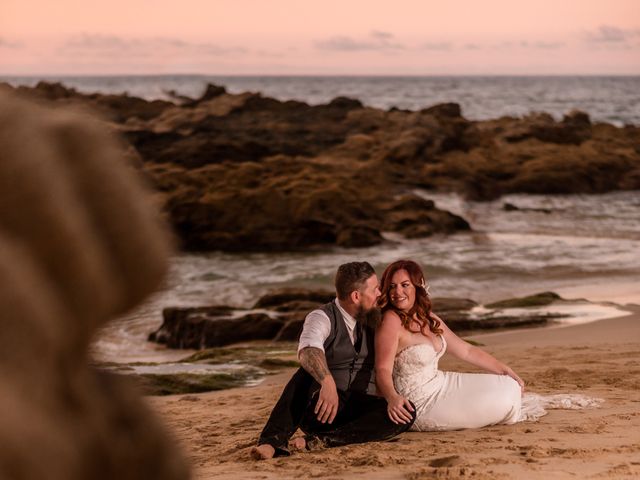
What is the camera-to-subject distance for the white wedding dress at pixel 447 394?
6.25 metres

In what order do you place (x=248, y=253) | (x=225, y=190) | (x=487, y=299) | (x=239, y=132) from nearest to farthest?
(x=487, y=299)
(x=248, y=253)
(x=225, y=190)
(x=239, y=132)

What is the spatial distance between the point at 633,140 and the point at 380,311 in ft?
122

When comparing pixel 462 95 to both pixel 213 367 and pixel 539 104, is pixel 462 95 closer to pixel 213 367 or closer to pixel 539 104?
pixel 539 104

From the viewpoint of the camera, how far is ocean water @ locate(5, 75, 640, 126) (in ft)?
261

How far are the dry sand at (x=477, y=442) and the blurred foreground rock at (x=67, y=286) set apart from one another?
2.96m

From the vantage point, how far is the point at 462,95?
10025 cm

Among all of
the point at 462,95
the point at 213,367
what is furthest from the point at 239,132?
the point at 462,95

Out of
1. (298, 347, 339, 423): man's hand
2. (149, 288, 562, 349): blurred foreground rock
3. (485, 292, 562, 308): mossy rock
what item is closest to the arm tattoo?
(298, 347, 339, 423): man's hand

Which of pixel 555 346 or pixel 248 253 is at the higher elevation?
pixel 555 346

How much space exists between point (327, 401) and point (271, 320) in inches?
340

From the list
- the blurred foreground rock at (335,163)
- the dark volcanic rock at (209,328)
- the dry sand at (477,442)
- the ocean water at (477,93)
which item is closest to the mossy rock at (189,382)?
the dry sand at (477,442)

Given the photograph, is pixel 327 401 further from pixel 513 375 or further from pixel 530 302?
pixel 530 302

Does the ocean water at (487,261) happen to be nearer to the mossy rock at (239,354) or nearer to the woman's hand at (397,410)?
the mossy rock at (239,354)

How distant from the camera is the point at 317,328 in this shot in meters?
5.89
